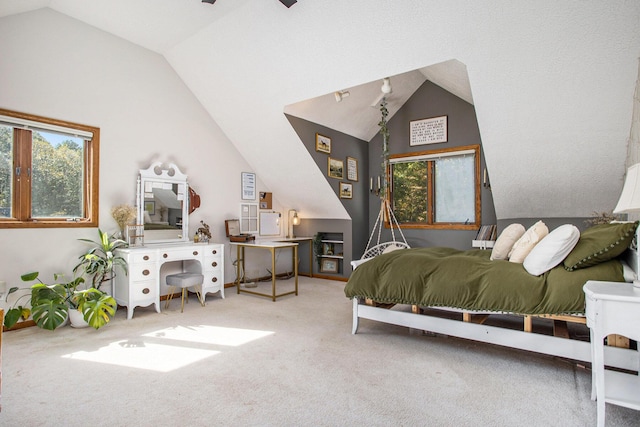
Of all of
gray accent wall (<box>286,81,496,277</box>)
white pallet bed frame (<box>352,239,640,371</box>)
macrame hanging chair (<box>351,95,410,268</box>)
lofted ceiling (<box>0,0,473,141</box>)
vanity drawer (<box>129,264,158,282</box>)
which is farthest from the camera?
macrame hanging chair (<box>351,95,410,268</box>)

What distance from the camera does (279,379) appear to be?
226 cm

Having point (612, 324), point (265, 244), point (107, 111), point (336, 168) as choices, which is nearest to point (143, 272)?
point (265, 244)

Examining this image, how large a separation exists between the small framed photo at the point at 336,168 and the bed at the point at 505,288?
8.29 feet

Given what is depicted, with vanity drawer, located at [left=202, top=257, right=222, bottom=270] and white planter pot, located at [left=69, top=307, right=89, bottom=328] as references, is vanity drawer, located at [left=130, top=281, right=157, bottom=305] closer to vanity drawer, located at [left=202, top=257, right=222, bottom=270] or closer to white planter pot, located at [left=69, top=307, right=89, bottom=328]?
white planter pot, located at [left=69, top=307, right=89, bottom=328]

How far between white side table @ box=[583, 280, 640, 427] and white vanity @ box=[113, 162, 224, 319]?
3.72m

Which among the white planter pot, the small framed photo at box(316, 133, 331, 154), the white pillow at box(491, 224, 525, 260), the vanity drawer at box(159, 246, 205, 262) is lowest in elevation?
the white planter pot

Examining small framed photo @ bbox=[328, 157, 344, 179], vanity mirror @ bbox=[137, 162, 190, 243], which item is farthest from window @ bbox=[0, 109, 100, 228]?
small framed photo @ bbox=[328, 157, 344, 179]

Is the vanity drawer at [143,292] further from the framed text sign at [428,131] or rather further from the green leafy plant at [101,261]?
the framed text sign at [428,131]

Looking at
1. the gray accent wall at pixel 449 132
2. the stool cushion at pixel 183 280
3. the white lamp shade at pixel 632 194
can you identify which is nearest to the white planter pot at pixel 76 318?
the stool cushion at pixel 183 280

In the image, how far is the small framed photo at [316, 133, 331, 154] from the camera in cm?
513

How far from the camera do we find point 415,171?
5707mm

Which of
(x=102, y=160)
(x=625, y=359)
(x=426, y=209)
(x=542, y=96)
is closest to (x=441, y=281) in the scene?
(x=625, y=359)

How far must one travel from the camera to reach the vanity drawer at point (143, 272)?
3.69 m

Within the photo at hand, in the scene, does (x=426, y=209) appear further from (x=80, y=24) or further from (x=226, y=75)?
(x=80, y=24)
